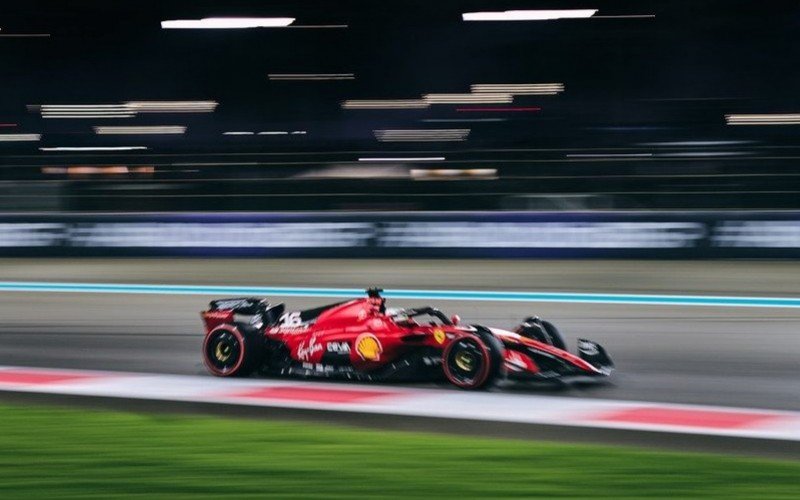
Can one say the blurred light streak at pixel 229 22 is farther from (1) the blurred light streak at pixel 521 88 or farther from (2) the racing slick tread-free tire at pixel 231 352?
(2) the racing slick tread-free tire at pixel 231 352

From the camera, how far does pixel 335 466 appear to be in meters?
4.64

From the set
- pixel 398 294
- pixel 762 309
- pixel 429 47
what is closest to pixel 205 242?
pixel 398 294

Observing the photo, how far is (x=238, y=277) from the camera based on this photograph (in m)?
15.5

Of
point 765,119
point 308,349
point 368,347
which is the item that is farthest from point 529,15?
point 368,347

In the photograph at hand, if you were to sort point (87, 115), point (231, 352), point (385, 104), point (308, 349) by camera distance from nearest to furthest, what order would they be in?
point (308, 349) → point (231, 352) → point (385, 104) → point (87, 115)

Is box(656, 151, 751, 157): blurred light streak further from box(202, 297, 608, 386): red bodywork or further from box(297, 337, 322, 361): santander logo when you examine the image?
box(297, 337, 322, 361): santander logo

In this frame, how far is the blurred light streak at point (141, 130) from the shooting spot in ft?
73.2

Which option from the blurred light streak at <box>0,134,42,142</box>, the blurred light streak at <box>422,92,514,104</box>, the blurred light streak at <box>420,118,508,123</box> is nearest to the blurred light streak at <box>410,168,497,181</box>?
the blurred light streak at <box>420,118,508,123</box>

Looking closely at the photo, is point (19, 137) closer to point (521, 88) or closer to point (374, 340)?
point (521, 88)

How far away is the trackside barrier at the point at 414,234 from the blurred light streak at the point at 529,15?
5.58 m

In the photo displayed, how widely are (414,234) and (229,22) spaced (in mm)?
7639

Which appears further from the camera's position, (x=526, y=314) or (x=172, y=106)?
(x=172, y=106)

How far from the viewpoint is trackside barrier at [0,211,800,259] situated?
55.2 ft

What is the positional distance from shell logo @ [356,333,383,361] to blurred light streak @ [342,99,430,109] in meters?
16.8
